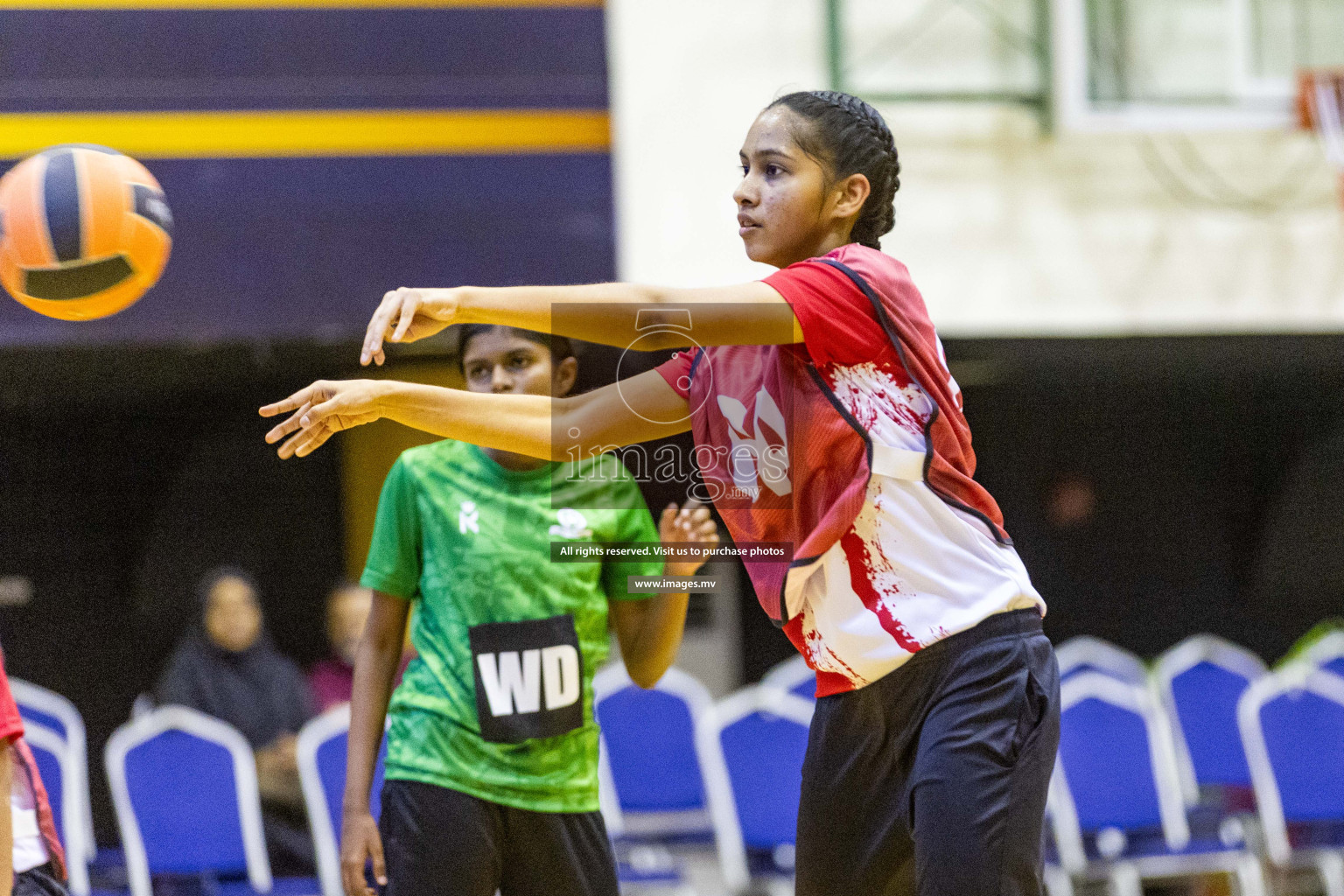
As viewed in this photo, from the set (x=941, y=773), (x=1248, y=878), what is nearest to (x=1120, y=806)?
(x=1248, y=878)

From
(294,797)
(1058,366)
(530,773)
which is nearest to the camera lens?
(530,773)

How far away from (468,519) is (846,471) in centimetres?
97

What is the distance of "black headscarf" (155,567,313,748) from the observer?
5.79 metres

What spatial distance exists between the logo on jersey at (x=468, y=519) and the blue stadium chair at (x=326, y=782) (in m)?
2.02

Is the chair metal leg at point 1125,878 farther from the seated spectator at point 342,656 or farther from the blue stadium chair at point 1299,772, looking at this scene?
the seated spectator at point 342,656

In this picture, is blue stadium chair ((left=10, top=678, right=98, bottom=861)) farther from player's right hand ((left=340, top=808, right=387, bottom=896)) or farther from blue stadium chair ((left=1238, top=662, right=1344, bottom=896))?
blue stadium chair ((left=1238, top=662, right=1344, bottom=896))

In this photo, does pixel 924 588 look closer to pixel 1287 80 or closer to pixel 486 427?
pixel 486 427

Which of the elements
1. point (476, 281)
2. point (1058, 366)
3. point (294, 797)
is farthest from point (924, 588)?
point (1058, 366)

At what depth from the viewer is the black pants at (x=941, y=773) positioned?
2.04m

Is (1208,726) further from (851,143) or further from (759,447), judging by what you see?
(851,143)

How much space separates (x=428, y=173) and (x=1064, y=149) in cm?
314

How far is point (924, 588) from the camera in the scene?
2160mm

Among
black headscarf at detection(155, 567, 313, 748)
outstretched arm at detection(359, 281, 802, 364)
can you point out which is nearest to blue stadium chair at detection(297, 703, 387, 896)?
black headscarf at detection(155, 567, 313, 748)

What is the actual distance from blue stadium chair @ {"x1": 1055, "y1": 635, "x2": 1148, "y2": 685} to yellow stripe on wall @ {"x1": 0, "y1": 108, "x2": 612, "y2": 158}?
3283 millimetres
